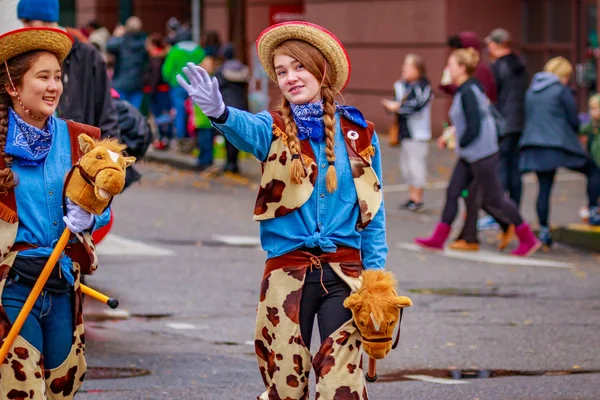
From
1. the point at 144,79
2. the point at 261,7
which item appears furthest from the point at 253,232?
the point at 261,7

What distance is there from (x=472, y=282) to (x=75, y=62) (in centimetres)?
428

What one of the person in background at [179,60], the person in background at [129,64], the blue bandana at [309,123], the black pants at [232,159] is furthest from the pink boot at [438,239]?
the person in background at [129,64]

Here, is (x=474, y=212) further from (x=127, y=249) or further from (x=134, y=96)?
(x=134, y=96)

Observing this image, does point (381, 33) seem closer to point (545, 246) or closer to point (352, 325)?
point (545, 246)

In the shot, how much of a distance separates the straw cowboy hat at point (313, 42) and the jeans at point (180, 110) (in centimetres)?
1557

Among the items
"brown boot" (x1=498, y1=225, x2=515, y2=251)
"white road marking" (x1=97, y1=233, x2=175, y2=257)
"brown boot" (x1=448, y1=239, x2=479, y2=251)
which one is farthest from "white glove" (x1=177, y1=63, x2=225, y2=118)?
"brown boot" (x1=498, y1=225, x2=515, y2=251)

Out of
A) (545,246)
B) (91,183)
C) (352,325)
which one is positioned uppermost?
(91,183)

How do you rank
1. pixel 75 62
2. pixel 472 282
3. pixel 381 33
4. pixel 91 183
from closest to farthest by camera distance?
1. pixel 91 183
2. pixel 75 62
3. pixel 472 282
4. pixel 381 33

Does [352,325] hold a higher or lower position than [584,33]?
lower

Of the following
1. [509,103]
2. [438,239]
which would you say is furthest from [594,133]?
[438,239]

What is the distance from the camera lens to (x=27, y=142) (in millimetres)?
4809

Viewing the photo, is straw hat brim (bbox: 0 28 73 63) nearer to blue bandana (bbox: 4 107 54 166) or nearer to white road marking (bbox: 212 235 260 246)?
blue bandana (bbox: 4 107 54 166)

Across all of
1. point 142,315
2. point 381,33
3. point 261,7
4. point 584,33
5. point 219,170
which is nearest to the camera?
point 142,315

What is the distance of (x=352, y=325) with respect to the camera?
493cm
